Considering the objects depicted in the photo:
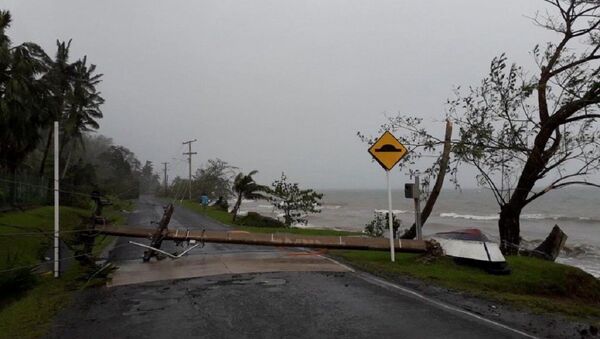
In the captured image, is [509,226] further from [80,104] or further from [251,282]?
[80,104]

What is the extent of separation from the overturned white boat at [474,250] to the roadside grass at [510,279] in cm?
15

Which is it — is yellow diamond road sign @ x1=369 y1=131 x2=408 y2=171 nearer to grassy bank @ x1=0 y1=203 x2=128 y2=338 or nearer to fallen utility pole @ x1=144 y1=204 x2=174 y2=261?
fallen utility pole @ x1=144 y1=204 x2=174 y2=261

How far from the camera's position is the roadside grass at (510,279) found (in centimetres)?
871

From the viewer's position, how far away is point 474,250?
1013 cm

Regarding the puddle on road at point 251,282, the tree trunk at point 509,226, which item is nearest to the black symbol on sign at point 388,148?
the puddle on road at point 251,282

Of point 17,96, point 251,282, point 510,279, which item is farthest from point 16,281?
point 17,96

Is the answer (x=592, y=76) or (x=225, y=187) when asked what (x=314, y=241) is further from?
(x=225, y=187)

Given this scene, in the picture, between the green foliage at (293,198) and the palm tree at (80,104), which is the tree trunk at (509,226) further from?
the palm tree at (80,104)

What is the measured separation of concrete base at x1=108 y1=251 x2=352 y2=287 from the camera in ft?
31.5

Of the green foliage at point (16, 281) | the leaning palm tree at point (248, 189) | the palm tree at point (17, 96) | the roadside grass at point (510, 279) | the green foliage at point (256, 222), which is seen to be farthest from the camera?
the leaning palm tree at point (248, 189)

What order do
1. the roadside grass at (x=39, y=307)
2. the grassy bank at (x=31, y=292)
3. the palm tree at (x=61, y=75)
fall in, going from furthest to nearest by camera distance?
the palm tree at (x=61, y=75), the grassy bank at (x=31, y=292), the roadside grass at (x=39, y=307)

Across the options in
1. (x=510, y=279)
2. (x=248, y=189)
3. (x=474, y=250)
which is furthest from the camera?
(x=248, y=189)

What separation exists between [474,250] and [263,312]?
5471 mm

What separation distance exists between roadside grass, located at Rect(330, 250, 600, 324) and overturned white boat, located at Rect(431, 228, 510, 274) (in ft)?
0.50
